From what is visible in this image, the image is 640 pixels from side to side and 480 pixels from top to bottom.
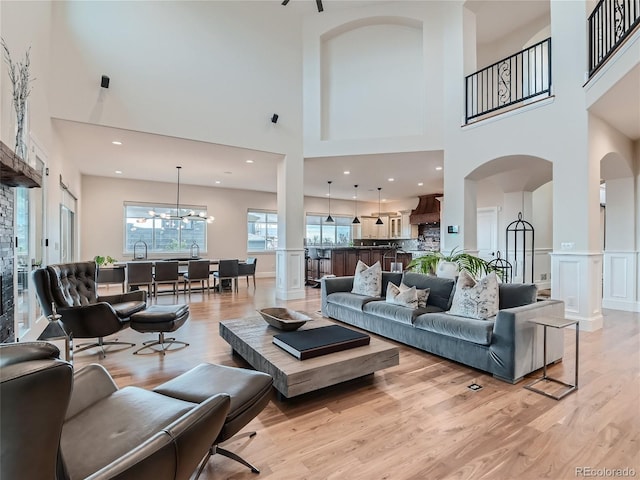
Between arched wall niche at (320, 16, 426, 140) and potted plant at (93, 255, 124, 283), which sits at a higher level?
arched wall niche at (320, 16, 426, 140)

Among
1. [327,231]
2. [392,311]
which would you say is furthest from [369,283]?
[327,231]

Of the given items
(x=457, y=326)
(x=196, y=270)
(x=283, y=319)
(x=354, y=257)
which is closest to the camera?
(x=457, y=326)

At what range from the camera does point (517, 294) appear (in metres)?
3.21

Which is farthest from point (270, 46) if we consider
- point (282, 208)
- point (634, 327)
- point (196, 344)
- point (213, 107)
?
point (634, 327)

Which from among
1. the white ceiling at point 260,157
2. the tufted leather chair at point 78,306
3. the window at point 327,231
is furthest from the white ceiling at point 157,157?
the window at point 327,231

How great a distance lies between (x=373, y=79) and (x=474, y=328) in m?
5.68

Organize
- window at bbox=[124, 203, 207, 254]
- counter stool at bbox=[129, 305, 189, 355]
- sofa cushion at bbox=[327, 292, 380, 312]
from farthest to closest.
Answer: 1. window at bbox=[124, 203, 207, 254]
2. sofa cushion at bbox=[327, 292, 380, 312]
3. counter stool at bbox=[129, 305, 189, 355]

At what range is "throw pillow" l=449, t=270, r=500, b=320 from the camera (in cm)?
314

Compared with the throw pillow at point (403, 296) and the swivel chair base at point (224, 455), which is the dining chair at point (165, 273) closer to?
the throw pillow at point (403, 296)

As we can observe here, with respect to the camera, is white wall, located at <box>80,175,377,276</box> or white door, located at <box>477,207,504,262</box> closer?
white door, located at <box>477,207,504,262</box>

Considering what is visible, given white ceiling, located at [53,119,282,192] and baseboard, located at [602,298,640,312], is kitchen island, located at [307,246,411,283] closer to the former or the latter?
white ceiling, located at [53,119,282,192]

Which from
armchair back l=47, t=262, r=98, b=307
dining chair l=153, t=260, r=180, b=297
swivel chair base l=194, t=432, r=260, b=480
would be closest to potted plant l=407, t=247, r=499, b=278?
swivel chair base l=194, t=432, r=260, b=480

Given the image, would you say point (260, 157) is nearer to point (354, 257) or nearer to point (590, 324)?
point (354, 257)

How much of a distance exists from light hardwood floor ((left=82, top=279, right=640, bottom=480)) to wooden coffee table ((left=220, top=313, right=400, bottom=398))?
0.19 metres
